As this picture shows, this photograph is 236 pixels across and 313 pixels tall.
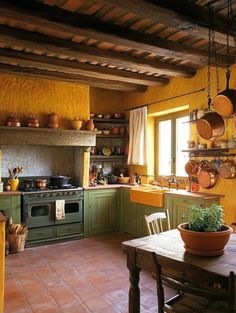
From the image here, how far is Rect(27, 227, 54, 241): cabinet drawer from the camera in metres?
4.50

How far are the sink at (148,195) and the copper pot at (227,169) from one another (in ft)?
3.15

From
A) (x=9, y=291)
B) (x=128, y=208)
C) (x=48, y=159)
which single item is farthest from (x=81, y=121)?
(x=9, y=291)

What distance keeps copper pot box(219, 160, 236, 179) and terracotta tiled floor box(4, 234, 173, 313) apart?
5.26 feet

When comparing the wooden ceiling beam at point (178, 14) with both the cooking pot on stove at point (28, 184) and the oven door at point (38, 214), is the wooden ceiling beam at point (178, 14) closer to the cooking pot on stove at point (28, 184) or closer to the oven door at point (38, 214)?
the oven door at point (38, 214)

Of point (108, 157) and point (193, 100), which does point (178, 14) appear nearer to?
point (193, 100)

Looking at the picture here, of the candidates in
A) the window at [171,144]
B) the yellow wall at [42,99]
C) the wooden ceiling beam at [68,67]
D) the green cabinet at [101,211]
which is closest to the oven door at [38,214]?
the green cabinet at [101,211]

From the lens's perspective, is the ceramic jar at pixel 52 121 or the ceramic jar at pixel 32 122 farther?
the ceramic jar at pixel 52 121

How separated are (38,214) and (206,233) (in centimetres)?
339

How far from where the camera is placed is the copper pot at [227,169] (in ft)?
12.2

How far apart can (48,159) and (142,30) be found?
3052 mm

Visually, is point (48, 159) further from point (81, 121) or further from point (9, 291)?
point (9, 291)

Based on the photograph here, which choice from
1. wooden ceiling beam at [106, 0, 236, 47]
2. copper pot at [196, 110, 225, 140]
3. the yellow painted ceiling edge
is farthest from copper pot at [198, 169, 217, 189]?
wooden ceiling beam at [106, 0, 236, 47]

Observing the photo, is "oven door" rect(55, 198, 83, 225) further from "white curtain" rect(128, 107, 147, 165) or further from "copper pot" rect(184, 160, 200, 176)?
"copper pot" rect(184, 160, 200, 176)

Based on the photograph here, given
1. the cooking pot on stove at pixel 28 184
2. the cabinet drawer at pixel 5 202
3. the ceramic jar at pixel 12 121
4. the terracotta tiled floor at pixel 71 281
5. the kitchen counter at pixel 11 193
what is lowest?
the terracotta tiled floor at pixel 71 281
